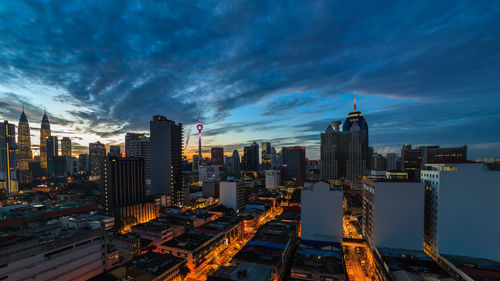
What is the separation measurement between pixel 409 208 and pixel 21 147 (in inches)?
11399

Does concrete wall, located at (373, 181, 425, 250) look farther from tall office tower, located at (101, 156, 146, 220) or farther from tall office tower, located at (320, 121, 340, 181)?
tall office tower, located at (320, 121, 340, 181)

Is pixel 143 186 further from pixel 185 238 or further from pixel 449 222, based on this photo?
pixel 449 222

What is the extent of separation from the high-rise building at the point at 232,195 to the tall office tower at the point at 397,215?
55387 mm

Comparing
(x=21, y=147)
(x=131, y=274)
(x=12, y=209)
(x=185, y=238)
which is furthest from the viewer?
(x=21, y=147)

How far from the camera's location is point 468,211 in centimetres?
3662

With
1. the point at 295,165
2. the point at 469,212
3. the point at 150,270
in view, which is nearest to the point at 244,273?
the point at 150,270

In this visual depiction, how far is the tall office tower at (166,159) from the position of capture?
344 feet

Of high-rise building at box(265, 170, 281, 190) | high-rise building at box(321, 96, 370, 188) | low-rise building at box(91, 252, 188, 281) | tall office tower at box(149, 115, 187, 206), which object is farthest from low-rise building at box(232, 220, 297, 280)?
high-rise building at box(321, 96, 370, 188)

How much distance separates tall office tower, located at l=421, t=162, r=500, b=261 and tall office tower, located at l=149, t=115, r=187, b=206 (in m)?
101

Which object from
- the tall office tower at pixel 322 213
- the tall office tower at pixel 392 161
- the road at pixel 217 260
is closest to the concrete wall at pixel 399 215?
the tall office tower at pixel 322 213

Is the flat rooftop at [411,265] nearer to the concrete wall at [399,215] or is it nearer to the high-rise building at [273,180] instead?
the concrete wall at [399,215]

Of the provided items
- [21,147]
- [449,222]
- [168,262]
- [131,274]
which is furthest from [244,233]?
[21,147]

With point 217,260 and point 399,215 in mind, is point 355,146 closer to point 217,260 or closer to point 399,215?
point 399,215

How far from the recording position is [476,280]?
27.7m
